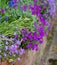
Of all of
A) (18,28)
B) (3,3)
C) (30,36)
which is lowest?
(30,36)

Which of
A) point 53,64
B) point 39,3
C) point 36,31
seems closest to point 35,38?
point 36,31

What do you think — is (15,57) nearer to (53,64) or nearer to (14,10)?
(14,10)

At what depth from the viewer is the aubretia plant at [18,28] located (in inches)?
105

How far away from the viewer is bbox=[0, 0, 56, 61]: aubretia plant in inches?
105

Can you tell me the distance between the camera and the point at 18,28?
2.93m

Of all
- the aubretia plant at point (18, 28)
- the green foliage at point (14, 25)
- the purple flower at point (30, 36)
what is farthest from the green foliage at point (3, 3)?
the purple flower at point (30, 36)

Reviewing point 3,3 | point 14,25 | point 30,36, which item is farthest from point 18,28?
point 3,3

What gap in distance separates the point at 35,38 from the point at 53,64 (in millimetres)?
1486

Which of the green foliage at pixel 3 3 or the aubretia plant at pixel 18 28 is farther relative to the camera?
the green foliage at pixel 3 3

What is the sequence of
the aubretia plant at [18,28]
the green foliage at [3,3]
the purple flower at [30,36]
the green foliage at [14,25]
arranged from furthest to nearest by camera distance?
the green foliage at [3,3] → the purple flower at [30,36] → the green foliage at [14,25] → the aubretia plant at [18,28]

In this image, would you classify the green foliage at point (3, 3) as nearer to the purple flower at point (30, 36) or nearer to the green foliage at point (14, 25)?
the green foliage at point (14, 25)

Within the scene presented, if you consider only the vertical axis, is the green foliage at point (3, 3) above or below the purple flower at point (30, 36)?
above

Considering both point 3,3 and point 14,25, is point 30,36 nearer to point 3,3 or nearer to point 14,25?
point 14,25

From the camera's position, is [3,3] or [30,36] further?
[3,3]
